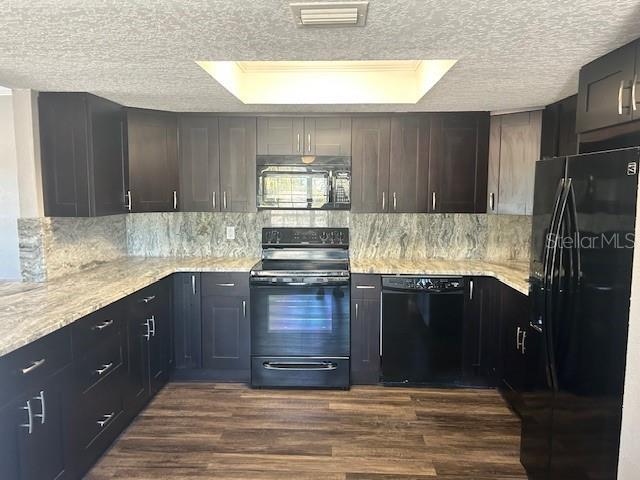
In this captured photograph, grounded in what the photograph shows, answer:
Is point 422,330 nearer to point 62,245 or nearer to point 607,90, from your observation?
point 607,90

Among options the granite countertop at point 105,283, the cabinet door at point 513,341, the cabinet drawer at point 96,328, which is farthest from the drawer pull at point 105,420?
the cabinet door at point 513,341

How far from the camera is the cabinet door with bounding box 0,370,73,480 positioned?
1.85m

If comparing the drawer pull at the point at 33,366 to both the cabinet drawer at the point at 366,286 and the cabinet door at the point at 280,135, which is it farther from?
the cabinet door at the point at 280,135

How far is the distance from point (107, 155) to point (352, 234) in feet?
6.83

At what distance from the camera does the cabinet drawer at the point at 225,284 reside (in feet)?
12.2

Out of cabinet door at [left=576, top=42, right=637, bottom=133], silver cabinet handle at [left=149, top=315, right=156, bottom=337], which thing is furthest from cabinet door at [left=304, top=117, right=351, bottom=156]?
cabinet door at [left=576, top=42, right=637, bottom=133]

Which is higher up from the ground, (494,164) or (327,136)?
(327,136)

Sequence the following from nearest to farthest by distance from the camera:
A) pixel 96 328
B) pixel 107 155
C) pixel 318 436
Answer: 1. pixel 96 328
2. pixel 318 436
3. pixel 107 155

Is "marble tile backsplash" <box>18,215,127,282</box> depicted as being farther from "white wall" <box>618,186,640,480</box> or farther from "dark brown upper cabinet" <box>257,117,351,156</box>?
"white wall" <box>618,186,640,480</box>

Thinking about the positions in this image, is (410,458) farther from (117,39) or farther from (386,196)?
(117,39)

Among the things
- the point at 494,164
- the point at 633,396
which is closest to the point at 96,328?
the point at 633,396

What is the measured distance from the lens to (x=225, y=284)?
146 inches

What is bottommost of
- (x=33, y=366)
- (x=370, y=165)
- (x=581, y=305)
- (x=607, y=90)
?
(x=33, y=366)

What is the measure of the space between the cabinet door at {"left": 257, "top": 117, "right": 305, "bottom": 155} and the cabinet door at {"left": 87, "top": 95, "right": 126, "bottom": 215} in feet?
3.51
